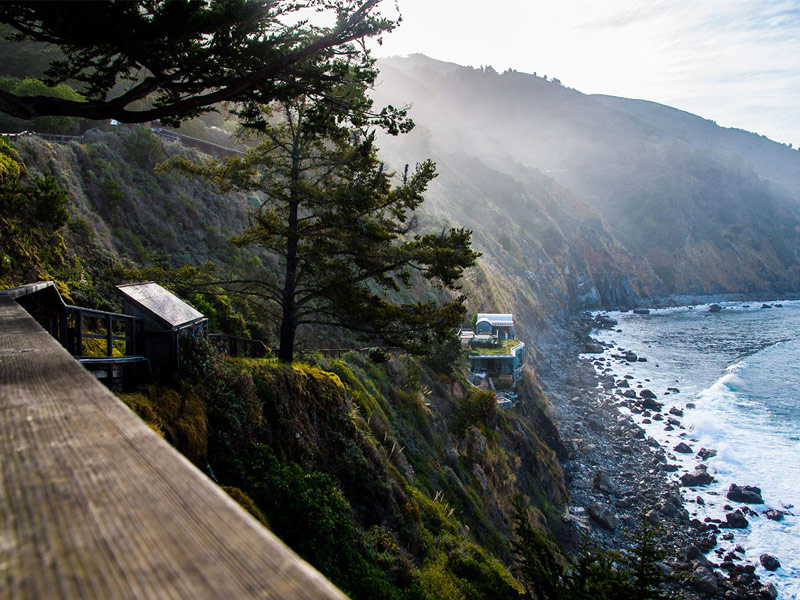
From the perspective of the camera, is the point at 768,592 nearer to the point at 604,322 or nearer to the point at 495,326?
the point at 495,326

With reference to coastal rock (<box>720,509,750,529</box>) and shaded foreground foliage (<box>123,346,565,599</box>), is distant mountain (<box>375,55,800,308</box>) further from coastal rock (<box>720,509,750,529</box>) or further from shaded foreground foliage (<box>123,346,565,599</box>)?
shaded foreground foliage (<box>123,346,565,599</box>)

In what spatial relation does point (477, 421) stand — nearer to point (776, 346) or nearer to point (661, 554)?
point (661, 554)

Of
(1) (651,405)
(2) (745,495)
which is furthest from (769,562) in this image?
(1) (651,405)

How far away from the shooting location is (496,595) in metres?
12.0

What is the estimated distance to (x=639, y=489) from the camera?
3216 centimetres

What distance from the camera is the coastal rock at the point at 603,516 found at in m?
27.5

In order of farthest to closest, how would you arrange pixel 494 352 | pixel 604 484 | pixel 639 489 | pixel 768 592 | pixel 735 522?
pixel 494 352 → pixel 639 489 → pixel 604 484 → pixel 735 522 → pixel 768 592

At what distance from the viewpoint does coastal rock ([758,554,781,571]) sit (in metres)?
24.8

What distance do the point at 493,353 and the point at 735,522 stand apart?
18.3 meters

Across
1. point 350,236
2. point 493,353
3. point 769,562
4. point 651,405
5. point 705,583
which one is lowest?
point 769,562

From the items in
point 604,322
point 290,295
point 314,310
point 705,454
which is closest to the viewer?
point 314,310

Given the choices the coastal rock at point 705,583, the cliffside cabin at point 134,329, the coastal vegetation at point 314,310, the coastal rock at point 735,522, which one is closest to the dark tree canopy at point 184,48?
the coastal vegetation at point 314,310

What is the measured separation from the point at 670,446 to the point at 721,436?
480 centimetres

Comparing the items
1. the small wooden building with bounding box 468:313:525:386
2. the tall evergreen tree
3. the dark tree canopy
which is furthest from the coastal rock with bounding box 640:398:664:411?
the dark tree canopy
